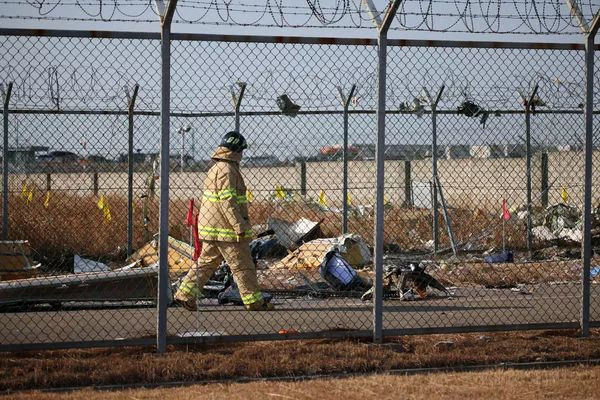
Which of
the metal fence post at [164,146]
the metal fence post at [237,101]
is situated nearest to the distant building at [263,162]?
the metal fence post at [237,101]

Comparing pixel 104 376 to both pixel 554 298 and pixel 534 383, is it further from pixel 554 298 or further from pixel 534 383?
pixel 554 298

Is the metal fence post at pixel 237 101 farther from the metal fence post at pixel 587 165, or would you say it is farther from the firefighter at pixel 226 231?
the metal fence post at pixel 587 165

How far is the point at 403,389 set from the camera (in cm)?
621

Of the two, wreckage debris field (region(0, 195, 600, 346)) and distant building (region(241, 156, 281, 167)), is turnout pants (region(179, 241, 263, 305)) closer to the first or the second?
wreckage debris field (region(0, 195, 600, 346))

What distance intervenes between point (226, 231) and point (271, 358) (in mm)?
2280

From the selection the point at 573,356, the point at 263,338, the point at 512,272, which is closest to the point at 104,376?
the point at 263,338

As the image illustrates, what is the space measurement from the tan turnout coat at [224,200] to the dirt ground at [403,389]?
2718 mm

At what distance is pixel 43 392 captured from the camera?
20.0 ft

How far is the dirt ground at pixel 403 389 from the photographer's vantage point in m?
6.01

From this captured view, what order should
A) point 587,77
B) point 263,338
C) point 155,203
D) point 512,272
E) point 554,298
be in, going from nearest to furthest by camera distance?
point 263,338, point 587,77, point 554,298, point 512,272, point 155,203

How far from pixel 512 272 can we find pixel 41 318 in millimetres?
6216

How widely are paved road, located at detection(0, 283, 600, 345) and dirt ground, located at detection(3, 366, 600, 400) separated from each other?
1557mm

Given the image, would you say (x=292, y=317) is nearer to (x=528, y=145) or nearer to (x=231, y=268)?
(x=231, y=268)

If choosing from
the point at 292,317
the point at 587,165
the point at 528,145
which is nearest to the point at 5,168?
the point at 292,317
